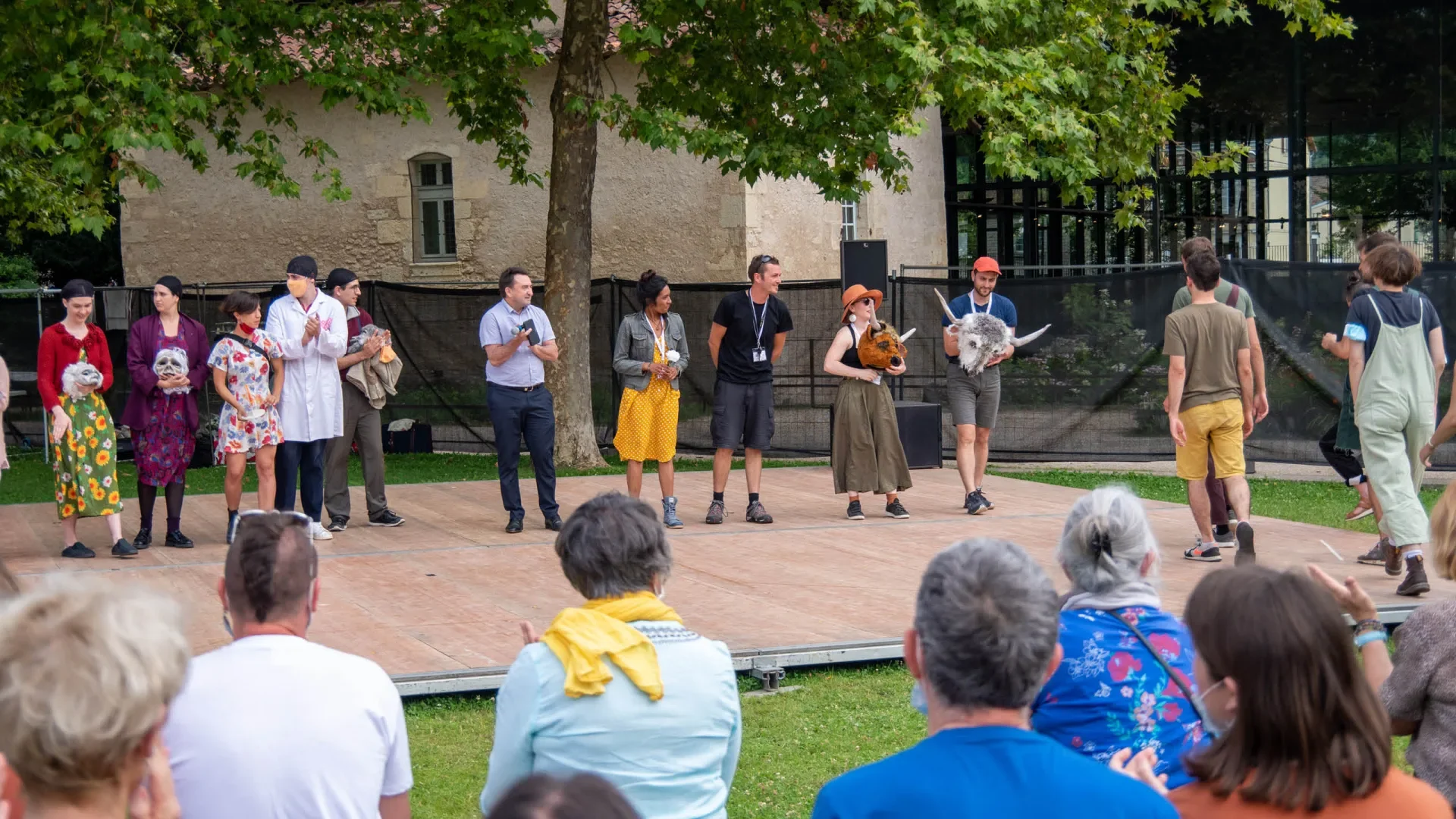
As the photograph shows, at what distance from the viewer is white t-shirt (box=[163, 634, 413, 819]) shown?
277 centimetres

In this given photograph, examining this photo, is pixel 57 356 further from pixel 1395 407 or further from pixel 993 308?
pixel 1395 407

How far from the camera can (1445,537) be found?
135 inches

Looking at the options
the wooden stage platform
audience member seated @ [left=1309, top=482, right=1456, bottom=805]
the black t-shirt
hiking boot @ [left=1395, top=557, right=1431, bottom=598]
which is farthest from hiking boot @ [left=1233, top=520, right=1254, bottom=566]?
audience member seated @ [left=1309, top=482, right=1456, bottom=805]

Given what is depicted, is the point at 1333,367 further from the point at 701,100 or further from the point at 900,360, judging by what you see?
the point at 701,100

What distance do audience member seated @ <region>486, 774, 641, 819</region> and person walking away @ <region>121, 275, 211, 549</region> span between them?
28.8 feet

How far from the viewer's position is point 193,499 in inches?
485

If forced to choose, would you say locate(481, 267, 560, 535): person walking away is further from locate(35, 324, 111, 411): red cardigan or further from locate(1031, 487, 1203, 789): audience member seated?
locate(1031, 487, 1203, 789): audience member seated

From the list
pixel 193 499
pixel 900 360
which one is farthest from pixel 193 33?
pixel 900 360

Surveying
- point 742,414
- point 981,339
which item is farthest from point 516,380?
point 981,339

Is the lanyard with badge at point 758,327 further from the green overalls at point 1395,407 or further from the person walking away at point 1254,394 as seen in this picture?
the green overalls at point 1395,407

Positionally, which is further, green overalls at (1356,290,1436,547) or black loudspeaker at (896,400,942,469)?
black loudspeaker at (896,400,942,469)

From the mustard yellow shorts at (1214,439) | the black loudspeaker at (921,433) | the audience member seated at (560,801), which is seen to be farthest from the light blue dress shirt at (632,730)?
the black loudspeaker at (921,433)

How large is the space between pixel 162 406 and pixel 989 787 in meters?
8.57

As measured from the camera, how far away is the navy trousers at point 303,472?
32.2ft
